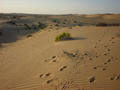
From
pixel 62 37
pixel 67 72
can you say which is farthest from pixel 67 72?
pixel 62 37

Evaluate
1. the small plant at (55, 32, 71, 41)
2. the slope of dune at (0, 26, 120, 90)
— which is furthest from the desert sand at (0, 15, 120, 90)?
the small plant at (55, 32, 71, 41)

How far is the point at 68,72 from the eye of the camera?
3.94m

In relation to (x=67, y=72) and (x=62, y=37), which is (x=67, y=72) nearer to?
(x=67, y=72)

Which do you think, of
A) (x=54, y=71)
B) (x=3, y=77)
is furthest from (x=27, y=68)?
(x=54, y=71)

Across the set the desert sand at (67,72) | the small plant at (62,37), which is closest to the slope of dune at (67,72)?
the desert sand at (67,72)

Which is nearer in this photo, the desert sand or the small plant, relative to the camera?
the desert sand

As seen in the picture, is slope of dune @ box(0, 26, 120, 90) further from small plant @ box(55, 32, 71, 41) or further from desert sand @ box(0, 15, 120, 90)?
small plant @ box(55, 32, 71, 41)

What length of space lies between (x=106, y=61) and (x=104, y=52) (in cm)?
90

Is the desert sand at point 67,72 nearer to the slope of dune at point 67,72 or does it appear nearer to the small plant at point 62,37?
the slope of dune at point 67,72

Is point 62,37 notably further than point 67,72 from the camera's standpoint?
Yes

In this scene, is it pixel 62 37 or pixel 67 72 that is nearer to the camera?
pixel 67 72

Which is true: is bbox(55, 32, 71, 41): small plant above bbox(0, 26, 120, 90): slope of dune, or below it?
above

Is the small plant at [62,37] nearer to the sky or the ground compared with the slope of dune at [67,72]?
nearer to the sky

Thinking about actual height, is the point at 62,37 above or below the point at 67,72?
above
